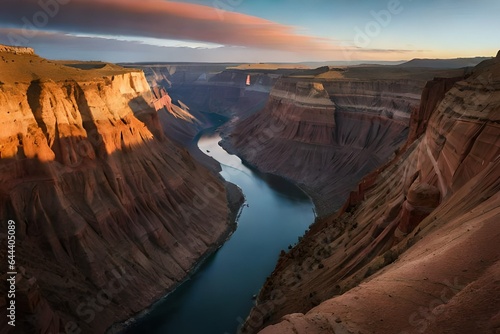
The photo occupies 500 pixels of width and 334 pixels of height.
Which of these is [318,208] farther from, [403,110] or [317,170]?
[403,110]

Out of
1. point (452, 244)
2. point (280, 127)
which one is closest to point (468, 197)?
point (452, 244)

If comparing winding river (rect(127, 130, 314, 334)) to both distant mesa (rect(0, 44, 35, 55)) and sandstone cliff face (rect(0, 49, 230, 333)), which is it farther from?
distant mesa (rect(0, 44, 35, 55))

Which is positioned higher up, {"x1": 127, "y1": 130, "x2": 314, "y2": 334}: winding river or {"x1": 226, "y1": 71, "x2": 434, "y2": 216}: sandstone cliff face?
{"x1": 226, "y1": 71, "x2": 434, "y2": 216}: sandstone cliff face

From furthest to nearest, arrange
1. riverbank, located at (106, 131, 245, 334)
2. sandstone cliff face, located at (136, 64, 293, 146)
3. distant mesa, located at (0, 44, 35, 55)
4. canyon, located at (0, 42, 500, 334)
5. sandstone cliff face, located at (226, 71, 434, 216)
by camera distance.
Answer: sandstone cliff face, located at (136, 64, 293, 146)
sandstone cliff face, located at (226, 71, 434, 216)
distant mesa, located at (0, 44, 35, 55)
riverbank, located at (106, 131, 245, 334)
canyon, located at (0, 42, 500, 334)

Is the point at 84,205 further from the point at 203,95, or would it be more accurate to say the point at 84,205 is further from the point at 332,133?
the point at 203,95

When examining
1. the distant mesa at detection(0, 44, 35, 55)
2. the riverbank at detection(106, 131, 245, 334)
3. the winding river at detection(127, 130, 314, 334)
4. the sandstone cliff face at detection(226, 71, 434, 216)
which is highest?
the distant mesa at detection(0, 44, 35, 55)

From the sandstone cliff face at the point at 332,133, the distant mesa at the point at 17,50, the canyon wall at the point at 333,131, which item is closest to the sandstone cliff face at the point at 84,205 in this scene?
the distant mesa at the point at 17,50

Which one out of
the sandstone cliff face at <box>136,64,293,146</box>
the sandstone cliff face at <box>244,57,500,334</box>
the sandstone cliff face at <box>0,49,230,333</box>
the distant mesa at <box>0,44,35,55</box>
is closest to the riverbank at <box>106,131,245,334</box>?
the sandstone cliff face at <box>0,49,230,333</box>
